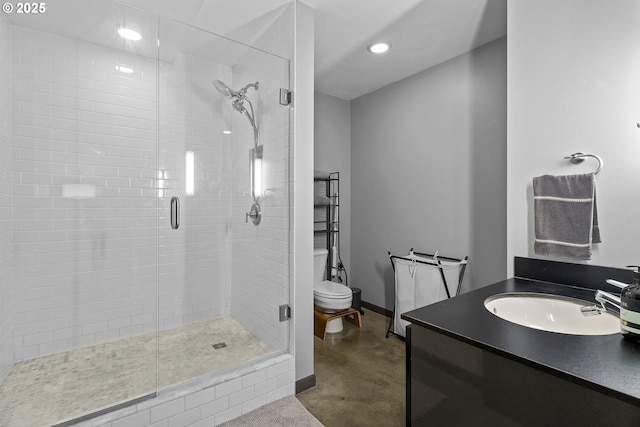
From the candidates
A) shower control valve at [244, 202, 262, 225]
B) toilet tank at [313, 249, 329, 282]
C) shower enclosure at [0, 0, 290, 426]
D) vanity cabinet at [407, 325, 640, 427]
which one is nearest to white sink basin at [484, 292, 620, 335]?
vanity cabinet at [407, 325, 640, 427]

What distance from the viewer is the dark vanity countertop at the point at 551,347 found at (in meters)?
0.75

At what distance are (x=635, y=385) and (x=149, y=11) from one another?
113 inches

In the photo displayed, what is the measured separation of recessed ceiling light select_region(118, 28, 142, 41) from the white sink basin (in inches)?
100

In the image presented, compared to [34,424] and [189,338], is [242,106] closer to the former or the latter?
[189,338]

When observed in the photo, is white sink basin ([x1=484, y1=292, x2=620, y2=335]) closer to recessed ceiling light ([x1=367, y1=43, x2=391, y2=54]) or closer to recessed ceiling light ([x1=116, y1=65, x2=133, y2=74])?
recessed ceiling light ([x1=367, y1=43, x2=391, y2=54])

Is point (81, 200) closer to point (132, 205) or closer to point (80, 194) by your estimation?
point (80, 194)

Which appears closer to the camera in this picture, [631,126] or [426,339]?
[426,339]

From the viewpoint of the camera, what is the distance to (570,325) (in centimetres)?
133

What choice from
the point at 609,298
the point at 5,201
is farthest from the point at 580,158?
the point at 5,201

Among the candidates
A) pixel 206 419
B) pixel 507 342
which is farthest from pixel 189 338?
pixel 507 342

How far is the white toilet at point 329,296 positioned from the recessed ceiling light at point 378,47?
73.5 inches

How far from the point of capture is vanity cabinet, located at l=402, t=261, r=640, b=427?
0.75m

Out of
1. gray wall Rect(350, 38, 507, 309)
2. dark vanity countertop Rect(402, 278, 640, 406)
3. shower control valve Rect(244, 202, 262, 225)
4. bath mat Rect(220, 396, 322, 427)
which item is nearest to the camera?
dark vanity countertop Rect(402, 278, 640, 406)

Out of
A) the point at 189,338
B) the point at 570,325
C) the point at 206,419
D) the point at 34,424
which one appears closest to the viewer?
the point at 570,325
